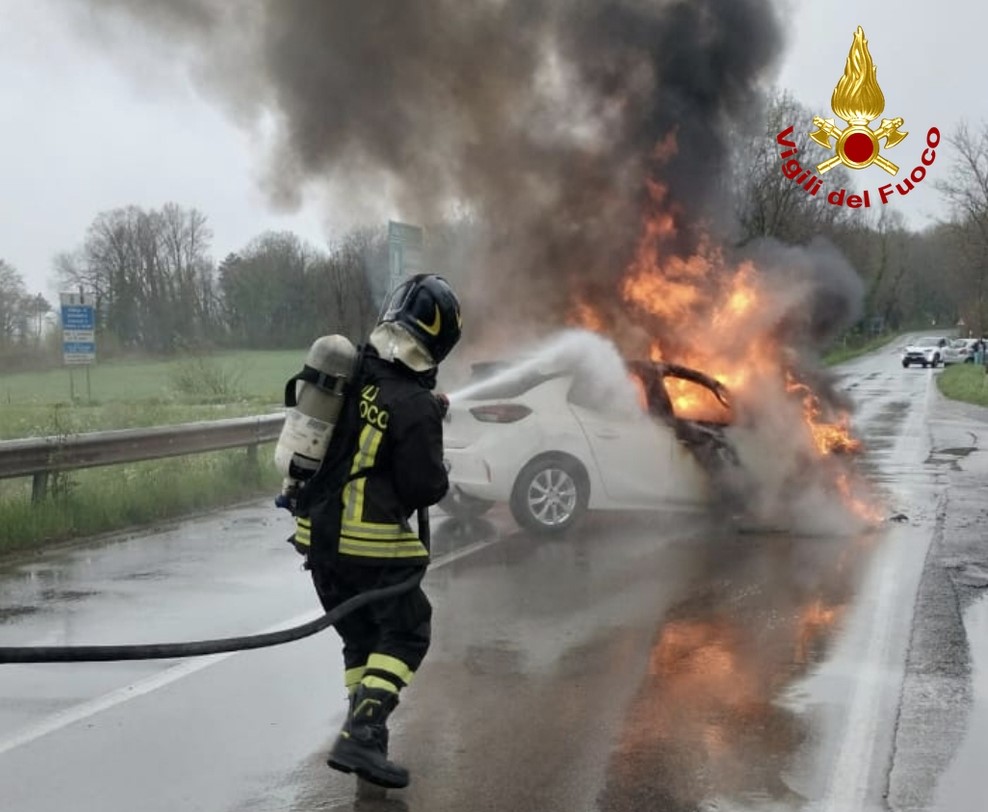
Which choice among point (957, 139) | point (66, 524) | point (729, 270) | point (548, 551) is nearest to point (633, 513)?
point (548, 551)

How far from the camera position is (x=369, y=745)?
395 cm

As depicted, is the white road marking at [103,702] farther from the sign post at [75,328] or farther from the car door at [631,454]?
the sign post at [75,328]

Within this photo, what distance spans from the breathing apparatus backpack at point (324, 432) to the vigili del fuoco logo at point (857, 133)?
51.5 feet

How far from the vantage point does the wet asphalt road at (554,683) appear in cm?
408

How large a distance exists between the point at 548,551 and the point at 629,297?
14.2 ft

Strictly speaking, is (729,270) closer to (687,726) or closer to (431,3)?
(431,3)

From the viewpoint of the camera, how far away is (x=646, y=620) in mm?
6570

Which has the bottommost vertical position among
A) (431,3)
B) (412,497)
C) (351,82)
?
(412,497)

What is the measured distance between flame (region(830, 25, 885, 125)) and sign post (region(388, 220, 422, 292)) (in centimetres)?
880

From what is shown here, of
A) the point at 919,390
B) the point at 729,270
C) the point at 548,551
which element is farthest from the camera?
the point at 919,390

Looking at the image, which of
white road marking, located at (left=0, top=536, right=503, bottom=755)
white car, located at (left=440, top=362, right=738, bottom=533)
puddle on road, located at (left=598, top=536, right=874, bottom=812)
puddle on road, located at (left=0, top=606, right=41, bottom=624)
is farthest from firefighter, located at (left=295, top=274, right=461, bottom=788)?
white car, located at (left=440, top=362, right=738, bottom=533)

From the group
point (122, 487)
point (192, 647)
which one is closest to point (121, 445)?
point (122, 487)

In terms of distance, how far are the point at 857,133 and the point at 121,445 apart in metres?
17.5

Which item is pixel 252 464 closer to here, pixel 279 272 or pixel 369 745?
pixel 369 745
